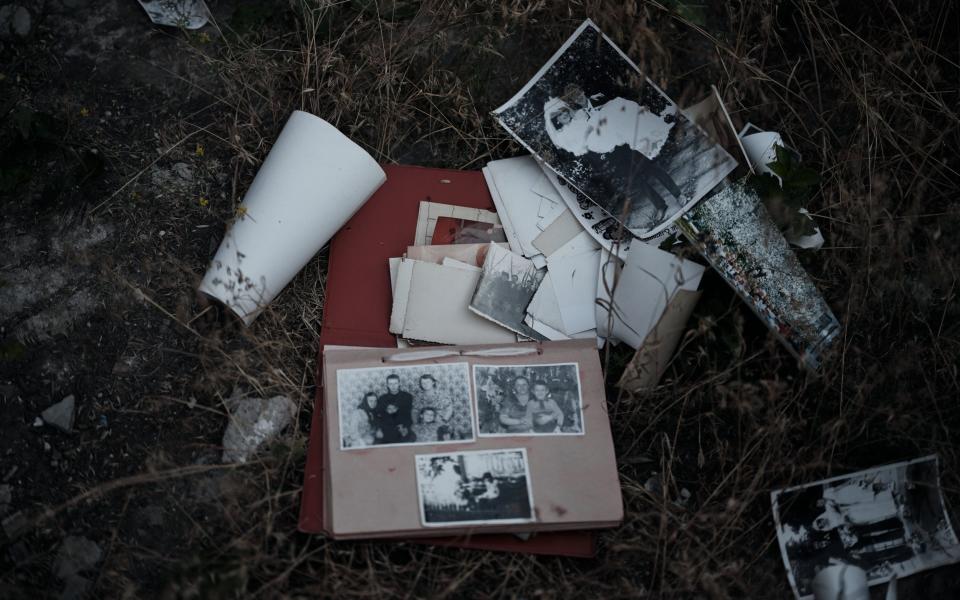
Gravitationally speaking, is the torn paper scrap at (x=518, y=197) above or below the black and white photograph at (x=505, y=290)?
above

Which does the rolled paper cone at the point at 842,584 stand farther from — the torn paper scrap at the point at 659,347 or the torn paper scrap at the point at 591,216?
the torn paper scrap at the point at 591,216

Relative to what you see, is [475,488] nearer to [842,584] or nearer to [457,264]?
[457,264]

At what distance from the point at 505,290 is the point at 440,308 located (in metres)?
0.16

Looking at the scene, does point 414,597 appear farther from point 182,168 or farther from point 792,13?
point 792,13

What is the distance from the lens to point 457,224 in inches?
73.2

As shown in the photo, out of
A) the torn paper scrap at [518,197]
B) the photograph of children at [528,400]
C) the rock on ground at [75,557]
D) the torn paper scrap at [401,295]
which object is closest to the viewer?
the rock on ground at [75,557]

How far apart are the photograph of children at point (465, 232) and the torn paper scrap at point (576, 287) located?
0.54 feet

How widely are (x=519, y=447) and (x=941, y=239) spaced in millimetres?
1152

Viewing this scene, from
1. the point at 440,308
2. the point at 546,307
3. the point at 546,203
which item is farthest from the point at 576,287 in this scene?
the point at 440,308

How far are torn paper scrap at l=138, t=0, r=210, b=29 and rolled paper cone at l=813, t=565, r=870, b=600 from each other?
1950 millimetres

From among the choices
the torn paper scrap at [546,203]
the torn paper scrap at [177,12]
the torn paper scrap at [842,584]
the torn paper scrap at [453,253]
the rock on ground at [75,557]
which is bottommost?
the torn paper scrap at [842,584]

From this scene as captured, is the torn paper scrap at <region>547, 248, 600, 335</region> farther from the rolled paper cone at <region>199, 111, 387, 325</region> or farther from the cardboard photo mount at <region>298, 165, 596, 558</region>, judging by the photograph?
the rolled paper cone at <region>199, 111, 387, 325</region>

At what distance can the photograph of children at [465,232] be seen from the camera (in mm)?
1850

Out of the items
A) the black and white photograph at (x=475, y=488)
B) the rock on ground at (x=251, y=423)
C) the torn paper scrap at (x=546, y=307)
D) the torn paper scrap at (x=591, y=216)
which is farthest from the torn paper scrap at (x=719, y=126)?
the rock on ground at (x=251, y=423)
